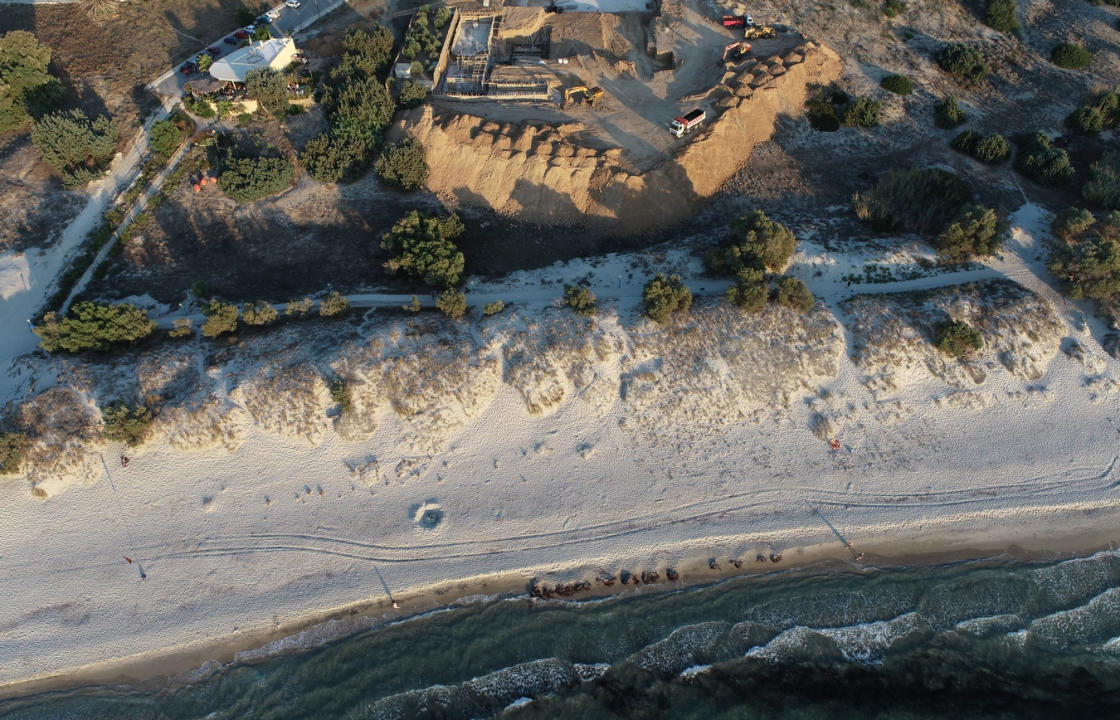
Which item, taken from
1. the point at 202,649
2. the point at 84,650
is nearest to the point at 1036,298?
the point at 202,649

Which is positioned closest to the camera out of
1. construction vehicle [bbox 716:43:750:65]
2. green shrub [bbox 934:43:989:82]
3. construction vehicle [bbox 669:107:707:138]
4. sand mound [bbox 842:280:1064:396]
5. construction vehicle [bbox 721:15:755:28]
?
sand mound [bbox 842:280:1064:396]

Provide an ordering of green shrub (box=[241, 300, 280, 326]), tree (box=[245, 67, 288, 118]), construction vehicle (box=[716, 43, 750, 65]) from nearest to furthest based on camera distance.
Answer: green shrub (box=[241, 300, 280, 326]) → tree (box=[245, 67, 288, 118]) → construction vehicle (box=[716, 43, 750, 65])

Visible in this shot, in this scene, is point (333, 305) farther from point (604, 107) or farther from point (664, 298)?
point (604, 107)

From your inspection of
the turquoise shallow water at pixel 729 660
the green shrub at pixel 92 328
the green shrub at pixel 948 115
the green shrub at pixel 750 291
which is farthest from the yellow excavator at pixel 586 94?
the turquoise shallow water at pixel 729 660

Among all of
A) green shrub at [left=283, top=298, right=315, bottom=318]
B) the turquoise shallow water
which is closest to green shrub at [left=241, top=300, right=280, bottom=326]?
green shrub at [left=283, top=298, right=315, bottom=318]

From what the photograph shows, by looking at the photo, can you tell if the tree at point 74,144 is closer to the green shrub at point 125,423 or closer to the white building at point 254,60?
the white building at point 254,60

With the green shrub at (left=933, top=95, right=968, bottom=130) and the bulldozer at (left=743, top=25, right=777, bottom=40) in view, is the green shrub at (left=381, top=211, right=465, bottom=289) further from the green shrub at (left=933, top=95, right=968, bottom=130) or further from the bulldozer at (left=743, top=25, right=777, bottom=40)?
the green shrub at (left=933, top=95, right=968, bottom=130)

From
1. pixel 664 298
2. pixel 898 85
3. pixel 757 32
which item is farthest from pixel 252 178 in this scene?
pixel 898 85
